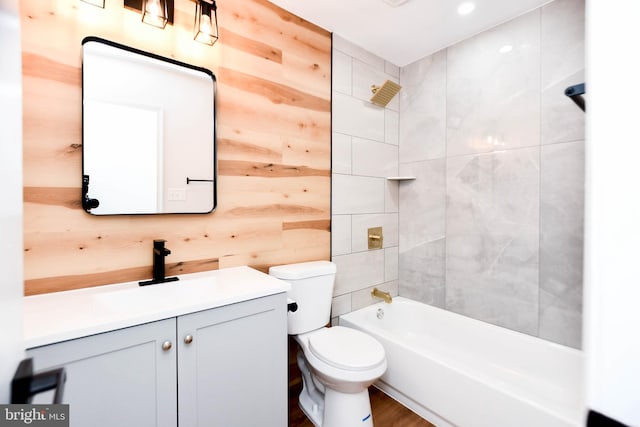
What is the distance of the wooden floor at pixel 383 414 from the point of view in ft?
5.62

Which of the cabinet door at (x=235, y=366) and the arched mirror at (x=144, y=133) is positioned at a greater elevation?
the arched mirror at (x=144, y=133)

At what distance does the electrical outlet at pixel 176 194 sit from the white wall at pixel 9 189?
1.21 metres

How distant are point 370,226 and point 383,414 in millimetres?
1297

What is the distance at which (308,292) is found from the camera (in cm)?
175

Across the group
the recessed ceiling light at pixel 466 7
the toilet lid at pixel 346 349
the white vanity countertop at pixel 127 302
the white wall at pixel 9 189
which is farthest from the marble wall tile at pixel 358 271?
the white wall at pixel 9 189

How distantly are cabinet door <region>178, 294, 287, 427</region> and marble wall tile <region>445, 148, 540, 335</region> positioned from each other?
1.53 metres

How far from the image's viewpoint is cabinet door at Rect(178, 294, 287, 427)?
109cm

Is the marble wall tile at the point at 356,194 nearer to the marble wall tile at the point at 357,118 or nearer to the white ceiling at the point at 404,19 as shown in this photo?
the marble wall tile at the point at 357,118

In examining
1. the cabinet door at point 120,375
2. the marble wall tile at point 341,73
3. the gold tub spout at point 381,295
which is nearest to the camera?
the cabinet door at point 120,375

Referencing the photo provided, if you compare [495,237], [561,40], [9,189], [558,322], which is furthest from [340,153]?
[9,189]

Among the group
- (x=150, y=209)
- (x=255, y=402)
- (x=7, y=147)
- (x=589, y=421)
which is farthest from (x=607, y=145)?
(x=150, y=209)

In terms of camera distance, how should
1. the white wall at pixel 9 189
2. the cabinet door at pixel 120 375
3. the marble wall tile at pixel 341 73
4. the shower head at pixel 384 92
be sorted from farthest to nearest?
the shower head at pixel 384 92 < the marble wall tile at pixel 341 73 < the cabinet door at pixel 120 375 < the white wall at pixel 9 189

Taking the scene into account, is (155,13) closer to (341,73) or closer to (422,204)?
(341,73)

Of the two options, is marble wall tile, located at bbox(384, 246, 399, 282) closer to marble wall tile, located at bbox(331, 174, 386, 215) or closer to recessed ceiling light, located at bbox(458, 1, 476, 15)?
marble wall tile, located at bbox(331, 174, 386, 215)
